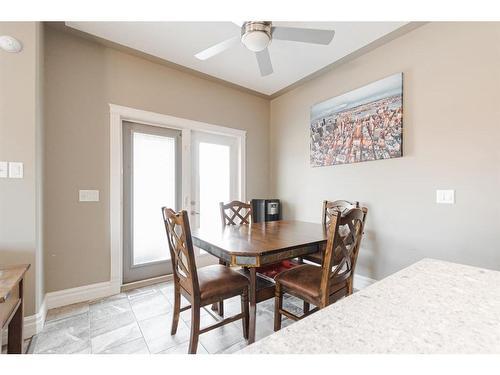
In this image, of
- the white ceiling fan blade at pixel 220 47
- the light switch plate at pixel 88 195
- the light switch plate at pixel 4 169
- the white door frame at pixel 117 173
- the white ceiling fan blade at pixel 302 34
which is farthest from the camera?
the white door frame at pixel 117 173

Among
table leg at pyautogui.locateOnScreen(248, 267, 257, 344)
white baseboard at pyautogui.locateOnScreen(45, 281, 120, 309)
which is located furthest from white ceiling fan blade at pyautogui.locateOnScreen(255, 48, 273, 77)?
white baseboard at pyautogui.locateOnScreen(45, 281, 120, 309)

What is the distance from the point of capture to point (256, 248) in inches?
57.7

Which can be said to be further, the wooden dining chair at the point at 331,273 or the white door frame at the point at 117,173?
the white door frame at the point at 117,173

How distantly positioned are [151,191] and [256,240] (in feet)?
5.45

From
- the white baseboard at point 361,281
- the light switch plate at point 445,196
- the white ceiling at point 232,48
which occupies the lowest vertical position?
the white baseboard at point 361,281

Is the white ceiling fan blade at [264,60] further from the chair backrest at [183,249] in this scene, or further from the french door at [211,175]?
the chair backrest at [183,249]

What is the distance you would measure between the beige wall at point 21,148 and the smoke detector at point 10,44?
3cm

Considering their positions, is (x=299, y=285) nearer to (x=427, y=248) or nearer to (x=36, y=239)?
(x=427, y=248)

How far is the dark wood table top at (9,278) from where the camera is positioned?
1.15 meters

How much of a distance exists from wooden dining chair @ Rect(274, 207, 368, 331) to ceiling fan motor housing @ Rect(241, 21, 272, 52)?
55.3 inches

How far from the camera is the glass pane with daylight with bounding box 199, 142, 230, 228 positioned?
3.18 metres

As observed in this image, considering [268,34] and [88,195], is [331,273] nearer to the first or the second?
[268,34]

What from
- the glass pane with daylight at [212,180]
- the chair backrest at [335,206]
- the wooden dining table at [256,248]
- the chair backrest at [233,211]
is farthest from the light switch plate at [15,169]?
the chair backrest at [335,206]

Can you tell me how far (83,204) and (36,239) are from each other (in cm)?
59
